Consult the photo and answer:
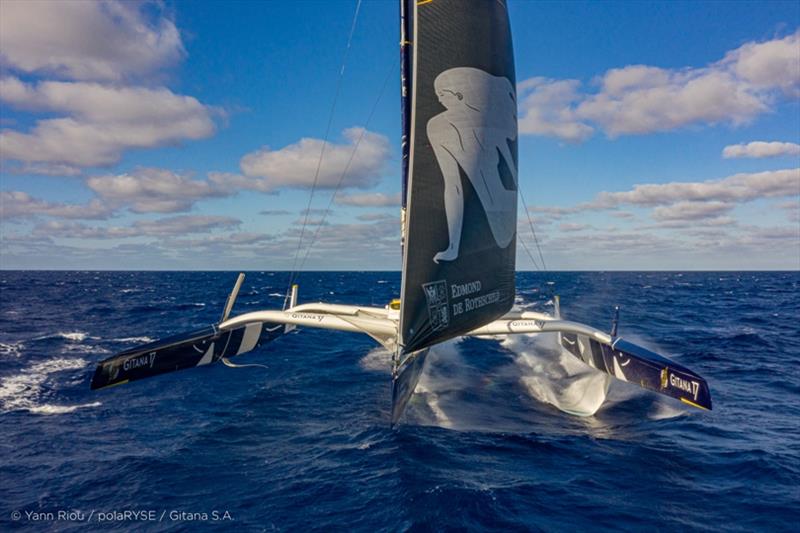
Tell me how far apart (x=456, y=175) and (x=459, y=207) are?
1.61ft

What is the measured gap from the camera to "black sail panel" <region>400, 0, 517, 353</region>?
6.82 metres

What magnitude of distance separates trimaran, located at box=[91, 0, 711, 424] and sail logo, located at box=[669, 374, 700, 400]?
2 cm

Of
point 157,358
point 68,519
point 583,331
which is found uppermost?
Result: point 583,331

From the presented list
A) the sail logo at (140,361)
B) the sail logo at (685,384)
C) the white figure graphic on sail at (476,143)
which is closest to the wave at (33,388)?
the sail logo at (140,361)

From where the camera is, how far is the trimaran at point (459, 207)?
6.84 metres

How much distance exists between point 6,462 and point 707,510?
997 cm

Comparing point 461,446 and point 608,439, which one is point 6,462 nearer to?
point 461,446

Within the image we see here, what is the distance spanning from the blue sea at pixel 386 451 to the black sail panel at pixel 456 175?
→ 2.17 m

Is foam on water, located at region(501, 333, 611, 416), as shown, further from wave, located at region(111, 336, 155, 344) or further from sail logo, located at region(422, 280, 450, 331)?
wave, located at region(111, 336, 155, 344)

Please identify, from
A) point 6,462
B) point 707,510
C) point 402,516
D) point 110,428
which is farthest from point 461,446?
point 6,462

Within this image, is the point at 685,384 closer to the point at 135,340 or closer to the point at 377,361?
the point at 377,361

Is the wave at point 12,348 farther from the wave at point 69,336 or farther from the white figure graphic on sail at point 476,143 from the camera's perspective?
the white figure graphic on sail at point 476,143

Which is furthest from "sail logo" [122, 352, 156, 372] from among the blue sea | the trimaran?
the blue sea

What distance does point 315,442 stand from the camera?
8.12m
